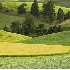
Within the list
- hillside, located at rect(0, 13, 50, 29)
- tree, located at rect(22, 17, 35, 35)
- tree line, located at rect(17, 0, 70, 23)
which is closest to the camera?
tree, located at rect(22, 17, 35, 35)

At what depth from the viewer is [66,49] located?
38625 mm

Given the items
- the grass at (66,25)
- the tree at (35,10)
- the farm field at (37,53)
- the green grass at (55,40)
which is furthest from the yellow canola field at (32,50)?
the tree at (35,10)

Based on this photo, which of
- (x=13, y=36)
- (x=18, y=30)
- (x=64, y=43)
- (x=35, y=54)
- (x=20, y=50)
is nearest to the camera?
(x=35, y=54)

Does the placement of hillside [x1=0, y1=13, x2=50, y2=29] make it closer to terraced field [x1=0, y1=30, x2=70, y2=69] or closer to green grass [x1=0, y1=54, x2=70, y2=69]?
terraced field [x1=0, y1=30, x2=70, y2=69]

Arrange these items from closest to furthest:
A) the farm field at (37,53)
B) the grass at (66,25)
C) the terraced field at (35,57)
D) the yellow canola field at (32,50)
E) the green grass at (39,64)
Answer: the green grass at (39,64) < the terraced field at (35,57) < the farm field at (37,53) < the yellow canola field at (32,50) < the grass at (66,25)

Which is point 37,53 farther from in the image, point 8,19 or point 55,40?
point 8,19

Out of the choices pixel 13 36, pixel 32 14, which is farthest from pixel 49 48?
pixel 32 14

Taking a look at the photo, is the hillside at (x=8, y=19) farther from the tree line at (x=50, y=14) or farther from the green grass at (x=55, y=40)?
the green grass at (x=55, y=40)

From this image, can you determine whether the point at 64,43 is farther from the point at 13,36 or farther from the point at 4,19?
the point at 4,19

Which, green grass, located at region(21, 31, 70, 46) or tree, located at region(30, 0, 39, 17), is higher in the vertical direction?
green grass, located at region(21, 31, 70, 46)

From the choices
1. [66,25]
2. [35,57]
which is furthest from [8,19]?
[35,57]

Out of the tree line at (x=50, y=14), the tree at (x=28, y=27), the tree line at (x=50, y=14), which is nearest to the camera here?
the tree at (x=28, y=27)

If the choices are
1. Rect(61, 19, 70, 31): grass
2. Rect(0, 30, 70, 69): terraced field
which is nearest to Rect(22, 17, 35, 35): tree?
Rect(61, 19, 70, 31): grass

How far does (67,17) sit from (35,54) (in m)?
106
